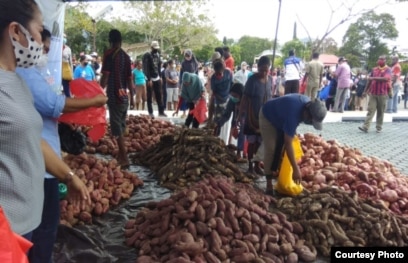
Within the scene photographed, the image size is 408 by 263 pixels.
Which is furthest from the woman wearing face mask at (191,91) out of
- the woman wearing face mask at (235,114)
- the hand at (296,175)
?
the hand at (296,175)

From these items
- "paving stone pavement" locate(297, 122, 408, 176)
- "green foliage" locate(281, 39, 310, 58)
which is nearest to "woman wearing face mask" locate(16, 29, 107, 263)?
"paving stone pavement" locate(297, 122, 408, 176)

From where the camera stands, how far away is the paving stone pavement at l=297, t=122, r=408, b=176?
6555 mm

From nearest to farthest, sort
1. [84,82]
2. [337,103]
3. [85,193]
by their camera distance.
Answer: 1. [85,193]
2. [84,82]
3. [337,103]

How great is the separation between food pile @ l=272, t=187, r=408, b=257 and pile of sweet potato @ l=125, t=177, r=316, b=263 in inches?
5.5

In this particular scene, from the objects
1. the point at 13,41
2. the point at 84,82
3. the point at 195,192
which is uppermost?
the point at 13,41

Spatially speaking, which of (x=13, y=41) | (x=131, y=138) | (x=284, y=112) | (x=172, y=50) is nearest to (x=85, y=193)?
(x=13, y=41)

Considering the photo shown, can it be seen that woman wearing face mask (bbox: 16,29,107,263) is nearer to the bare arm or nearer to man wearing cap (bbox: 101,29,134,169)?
the bare arm

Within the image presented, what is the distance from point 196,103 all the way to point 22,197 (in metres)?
6.18

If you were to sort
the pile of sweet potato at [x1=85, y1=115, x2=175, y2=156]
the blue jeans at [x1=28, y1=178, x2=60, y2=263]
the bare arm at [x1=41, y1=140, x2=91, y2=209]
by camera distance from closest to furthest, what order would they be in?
the bare arm at [x1=41, y1=140, x2=91, y2=209], the blue jeans at [x1=28, y1=178, x2=60, y2=263], the pile of sweet potato at [x1=85, y1=115, x2=175, y2=156]

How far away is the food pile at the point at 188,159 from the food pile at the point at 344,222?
4.12ft

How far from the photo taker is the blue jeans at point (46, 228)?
190cm

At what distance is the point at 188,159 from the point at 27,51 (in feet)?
→ 11.5

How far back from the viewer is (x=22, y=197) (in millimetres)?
1385

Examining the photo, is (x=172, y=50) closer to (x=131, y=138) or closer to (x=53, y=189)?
(x=131, y=138)
